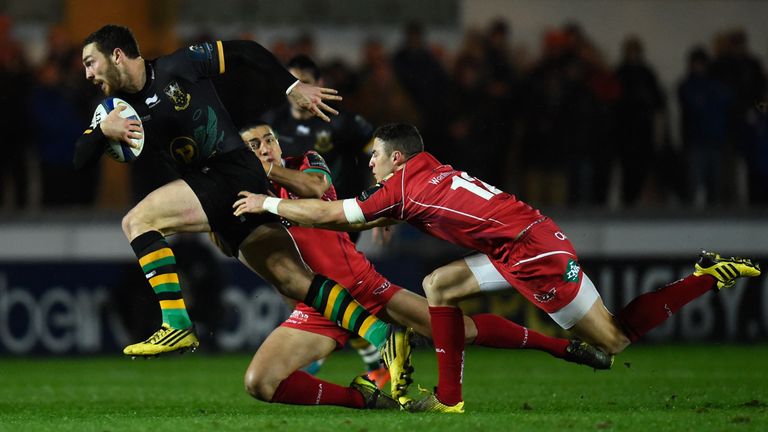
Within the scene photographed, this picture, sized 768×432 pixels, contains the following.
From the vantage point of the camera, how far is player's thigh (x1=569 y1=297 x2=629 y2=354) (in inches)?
318

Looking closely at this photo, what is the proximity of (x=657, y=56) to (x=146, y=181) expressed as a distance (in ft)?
22.0

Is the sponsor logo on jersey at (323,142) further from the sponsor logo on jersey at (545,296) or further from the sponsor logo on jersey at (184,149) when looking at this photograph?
the sponsor logo on jersey at (545,296)

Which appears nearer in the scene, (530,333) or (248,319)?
(530,333)

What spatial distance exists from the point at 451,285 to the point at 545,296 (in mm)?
565

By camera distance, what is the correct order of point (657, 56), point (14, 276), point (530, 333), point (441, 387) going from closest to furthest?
point (441, 387) < point (530, 333) < point (14, 276) < point (657, 56)

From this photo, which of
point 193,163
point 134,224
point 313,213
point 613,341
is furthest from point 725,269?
point 134,224

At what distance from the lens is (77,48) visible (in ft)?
48.5

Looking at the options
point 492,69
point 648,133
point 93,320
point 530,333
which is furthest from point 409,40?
point 530,333

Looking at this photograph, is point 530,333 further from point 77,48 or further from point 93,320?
point 77,48

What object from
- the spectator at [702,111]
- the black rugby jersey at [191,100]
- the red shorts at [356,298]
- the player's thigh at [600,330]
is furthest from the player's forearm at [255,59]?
the spectator at [702,111]

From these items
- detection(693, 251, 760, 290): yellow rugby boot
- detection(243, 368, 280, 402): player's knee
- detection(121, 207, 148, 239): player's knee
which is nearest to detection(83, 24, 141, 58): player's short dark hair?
detection(121, 207, 148, 239): player's knee

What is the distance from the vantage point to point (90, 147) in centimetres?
769

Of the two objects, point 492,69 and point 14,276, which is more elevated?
point 492,69

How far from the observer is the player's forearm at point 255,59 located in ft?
26.7
